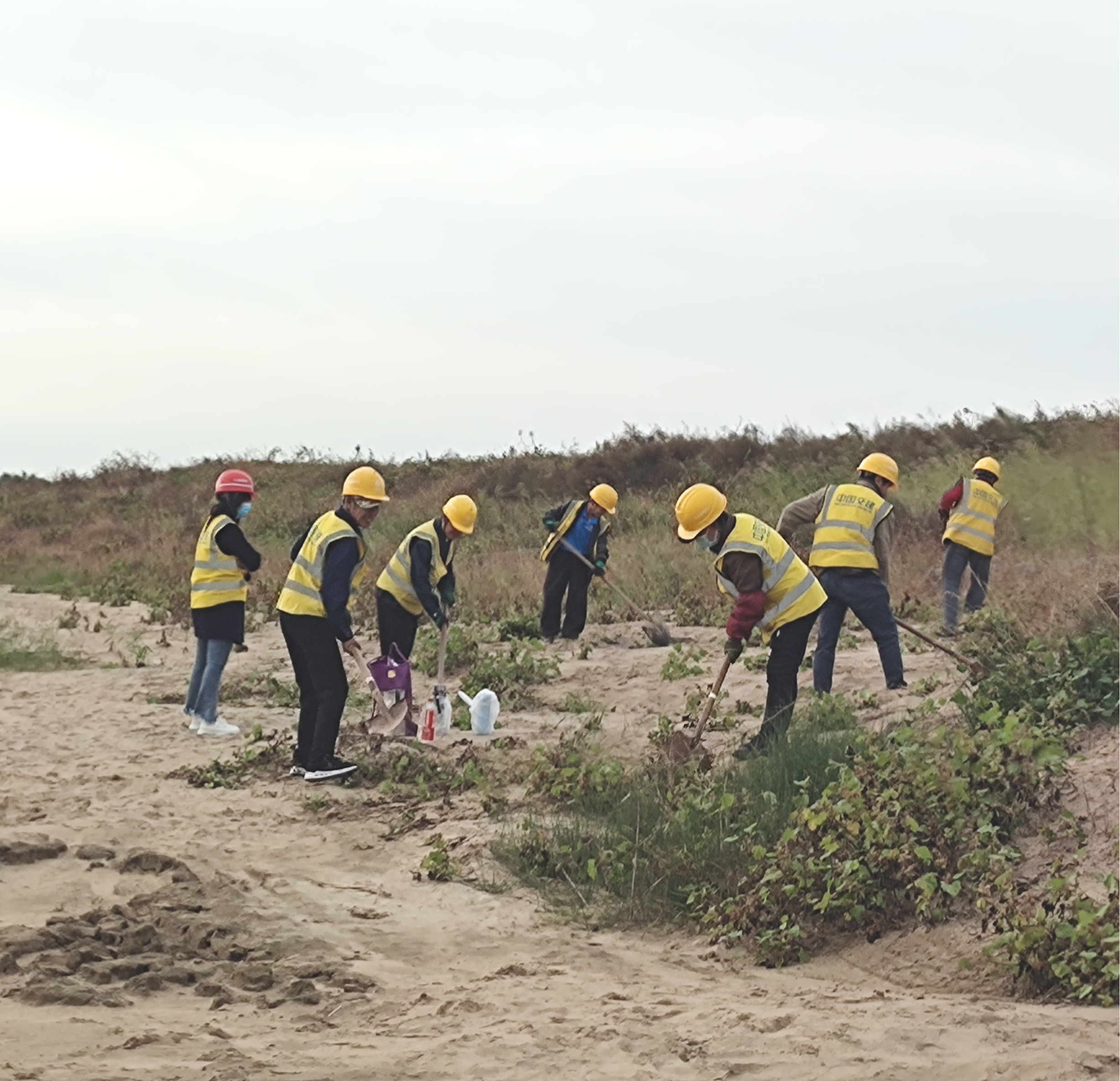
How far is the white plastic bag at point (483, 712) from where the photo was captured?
1017 cm

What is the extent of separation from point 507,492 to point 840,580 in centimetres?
1710

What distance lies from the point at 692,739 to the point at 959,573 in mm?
5097

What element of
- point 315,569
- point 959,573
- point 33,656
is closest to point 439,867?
point 315,569

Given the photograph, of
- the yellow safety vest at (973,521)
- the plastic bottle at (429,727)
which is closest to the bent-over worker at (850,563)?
the yellow safety vest at (973,521)

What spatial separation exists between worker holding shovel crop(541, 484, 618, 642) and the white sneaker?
4.32m

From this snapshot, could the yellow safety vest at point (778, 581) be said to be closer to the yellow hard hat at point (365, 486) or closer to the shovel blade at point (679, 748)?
the shovel blade at point (679, 748)

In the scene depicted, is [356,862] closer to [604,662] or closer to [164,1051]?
[164,1051]

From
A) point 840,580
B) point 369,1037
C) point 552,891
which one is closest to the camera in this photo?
point 369,1037

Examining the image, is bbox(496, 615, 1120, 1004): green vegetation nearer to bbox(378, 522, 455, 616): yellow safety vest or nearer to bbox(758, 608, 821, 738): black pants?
bbox(758, 608, 821, 738): black pants

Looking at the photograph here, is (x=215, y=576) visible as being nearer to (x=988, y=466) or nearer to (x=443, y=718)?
(x=443, y=718)

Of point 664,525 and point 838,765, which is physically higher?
point 664,525

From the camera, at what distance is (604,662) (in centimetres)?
1287

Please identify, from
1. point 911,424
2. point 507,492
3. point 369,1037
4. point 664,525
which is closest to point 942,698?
point 369,1037

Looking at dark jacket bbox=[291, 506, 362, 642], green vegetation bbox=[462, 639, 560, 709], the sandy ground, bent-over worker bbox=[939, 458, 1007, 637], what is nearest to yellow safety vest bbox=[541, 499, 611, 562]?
green vegetation bbox=[462, 639, 560, 709]
